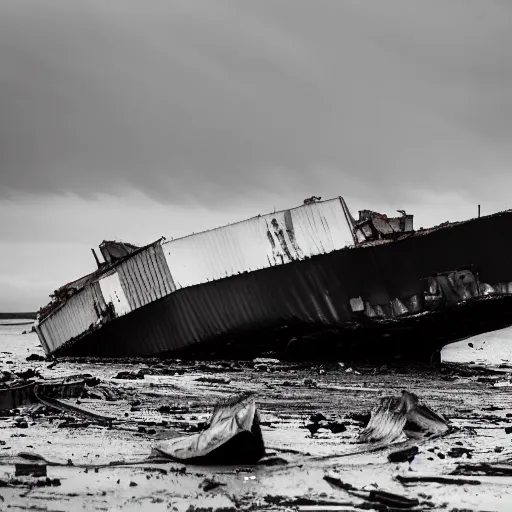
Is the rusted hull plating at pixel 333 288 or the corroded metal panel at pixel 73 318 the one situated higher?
the corroded metal panel at pixel 73 318

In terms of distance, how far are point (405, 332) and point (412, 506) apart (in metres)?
13.4

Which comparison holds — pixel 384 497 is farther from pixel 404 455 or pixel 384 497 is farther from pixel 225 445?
pixel 404 455

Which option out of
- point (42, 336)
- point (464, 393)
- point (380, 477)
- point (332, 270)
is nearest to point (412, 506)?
point (380, 477)

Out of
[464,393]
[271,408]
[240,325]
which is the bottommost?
[464,393]

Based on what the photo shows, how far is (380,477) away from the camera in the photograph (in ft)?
15.3

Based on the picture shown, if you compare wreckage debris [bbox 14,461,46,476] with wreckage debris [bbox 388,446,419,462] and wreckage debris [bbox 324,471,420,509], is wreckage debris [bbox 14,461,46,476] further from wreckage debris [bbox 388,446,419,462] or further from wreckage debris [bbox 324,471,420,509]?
wreckage debris [bbox 388,446,419,462]

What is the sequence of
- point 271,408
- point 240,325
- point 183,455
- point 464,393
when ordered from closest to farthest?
point 183,455
point 271,408
point 464,393
point 240,325

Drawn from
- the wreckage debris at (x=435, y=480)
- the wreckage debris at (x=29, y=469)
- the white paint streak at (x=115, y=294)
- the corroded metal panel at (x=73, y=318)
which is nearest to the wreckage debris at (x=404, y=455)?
the wreckage debris at (x=435, y=480)

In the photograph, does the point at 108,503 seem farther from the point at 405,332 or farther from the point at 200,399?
the point at 405,332

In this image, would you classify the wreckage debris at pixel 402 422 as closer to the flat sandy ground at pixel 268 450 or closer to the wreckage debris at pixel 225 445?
the flat sandy ground at pixel 268 450

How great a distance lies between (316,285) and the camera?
16.7 m

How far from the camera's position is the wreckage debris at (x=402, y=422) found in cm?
618

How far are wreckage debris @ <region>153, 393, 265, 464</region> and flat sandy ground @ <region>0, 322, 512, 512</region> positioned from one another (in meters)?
0.11

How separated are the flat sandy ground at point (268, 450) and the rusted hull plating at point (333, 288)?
15.7 feet
